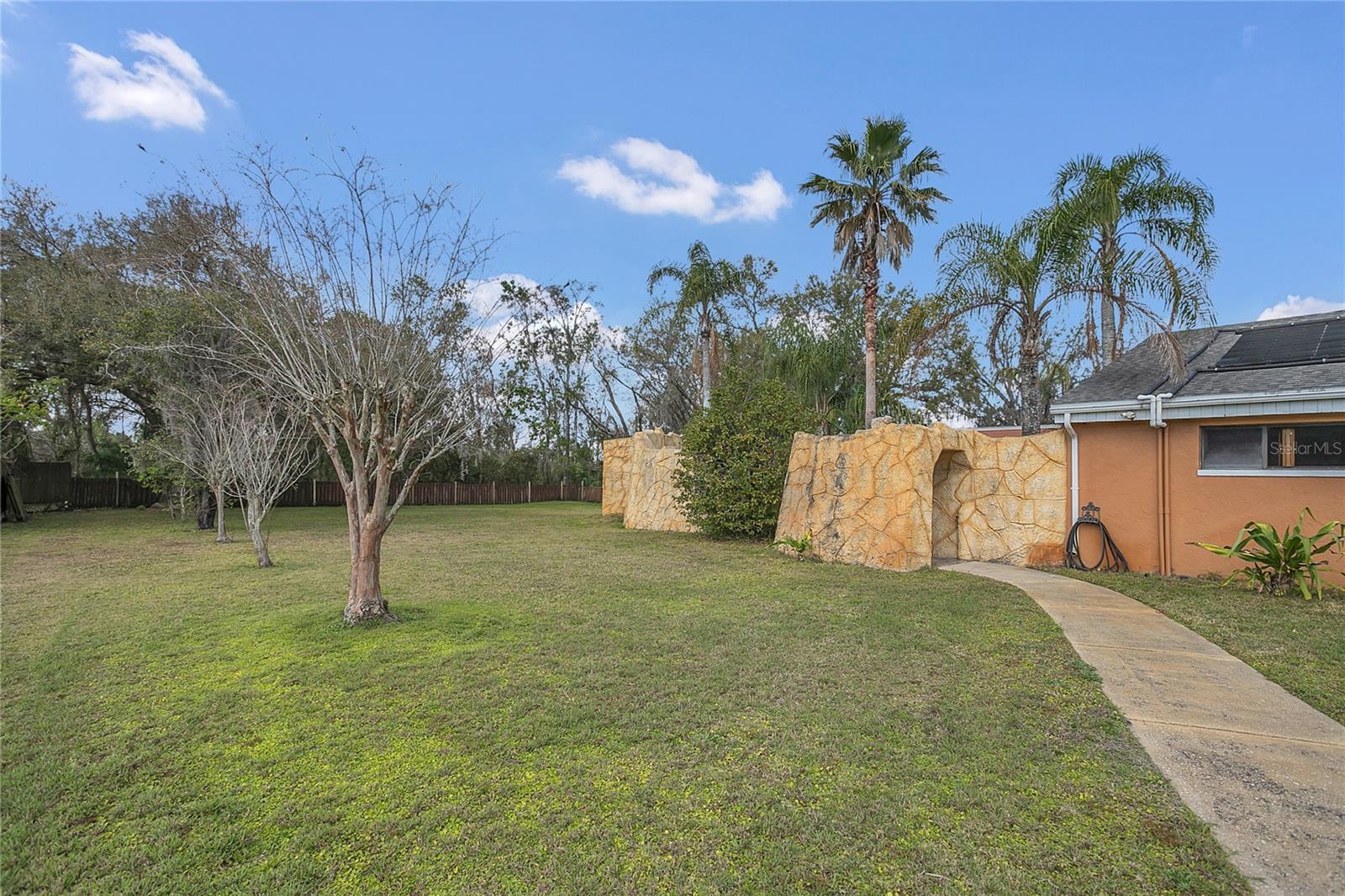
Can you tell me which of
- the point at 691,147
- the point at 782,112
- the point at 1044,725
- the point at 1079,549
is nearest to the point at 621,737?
the point at 1044,725

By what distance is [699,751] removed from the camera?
9.96 feet

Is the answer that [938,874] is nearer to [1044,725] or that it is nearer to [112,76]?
[1044,725]

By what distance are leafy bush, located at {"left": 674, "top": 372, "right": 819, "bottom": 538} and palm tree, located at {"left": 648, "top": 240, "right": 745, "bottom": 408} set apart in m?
5.24

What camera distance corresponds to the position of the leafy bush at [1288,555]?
6.40 m

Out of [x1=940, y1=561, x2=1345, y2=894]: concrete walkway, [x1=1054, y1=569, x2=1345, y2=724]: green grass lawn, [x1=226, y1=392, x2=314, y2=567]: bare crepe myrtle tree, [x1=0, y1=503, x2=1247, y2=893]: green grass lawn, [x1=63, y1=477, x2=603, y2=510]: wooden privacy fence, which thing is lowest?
[x1=0, y1=503, x2=1247, y2=893]: green grass lawn

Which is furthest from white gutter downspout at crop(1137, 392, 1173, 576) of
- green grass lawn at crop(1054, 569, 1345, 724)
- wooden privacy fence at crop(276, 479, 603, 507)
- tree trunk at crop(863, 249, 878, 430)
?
wooden privacy fence at crop(276, 479, 603, 507)

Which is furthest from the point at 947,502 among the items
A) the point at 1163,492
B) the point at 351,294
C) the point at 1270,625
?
the point at 351,294

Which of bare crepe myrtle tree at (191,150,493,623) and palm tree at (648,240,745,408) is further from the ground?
palm tree at (648,240,745,408)

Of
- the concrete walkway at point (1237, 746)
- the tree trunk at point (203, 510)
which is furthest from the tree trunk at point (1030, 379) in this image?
the tree trunk at point (203, 510)

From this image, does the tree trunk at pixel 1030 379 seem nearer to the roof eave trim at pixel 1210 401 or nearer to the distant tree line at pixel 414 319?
the distant tree line at pixel 414 319

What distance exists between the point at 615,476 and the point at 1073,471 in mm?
12797

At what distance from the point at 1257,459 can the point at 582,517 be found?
49.4ft

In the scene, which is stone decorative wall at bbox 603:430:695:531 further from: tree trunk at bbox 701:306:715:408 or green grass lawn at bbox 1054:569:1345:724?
green grass lawn at bbox 1054:569:1345:724

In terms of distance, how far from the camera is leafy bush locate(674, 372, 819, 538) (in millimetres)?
11609
